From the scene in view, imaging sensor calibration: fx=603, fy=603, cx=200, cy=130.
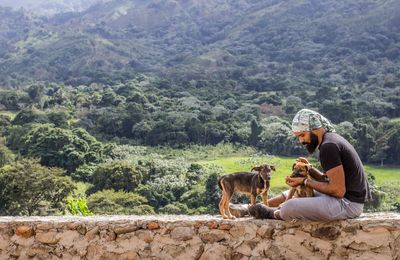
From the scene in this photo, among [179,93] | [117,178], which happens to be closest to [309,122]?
[117,178]

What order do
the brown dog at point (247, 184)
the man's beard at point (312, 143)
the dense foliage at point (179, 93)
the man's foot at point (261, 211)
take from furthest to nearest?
the dense foliage at point (179, 93)
the brown dog at point (247, 184)
the man's foot at point (261, 211)
the man's beard at point (312, 143)

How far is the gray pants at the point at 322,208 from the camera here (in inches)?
185

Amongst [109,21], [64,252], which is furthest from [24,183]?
[109,21]

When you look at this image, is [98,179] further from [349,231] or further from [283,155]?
[349,231]

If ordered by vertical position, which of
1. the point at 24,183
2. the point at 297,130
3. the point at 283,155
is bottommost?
the point at 283,155

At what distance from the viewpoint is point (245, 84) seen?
95.0m

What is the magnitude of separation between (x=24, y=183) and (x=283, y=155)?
27054mm

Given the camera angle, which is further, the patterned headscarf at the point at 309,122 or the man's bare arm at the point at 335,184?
the patterned headscarf at the point at 309,122

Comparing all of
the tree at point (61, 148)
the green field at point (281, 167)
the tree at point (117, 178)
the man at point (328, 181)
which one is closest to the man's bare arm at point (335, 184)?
the man at point (328, 181)

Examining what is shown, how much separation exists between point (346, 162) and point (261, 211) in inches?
32.8

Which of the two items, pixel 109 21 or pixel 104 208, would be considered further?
pixel 109 21

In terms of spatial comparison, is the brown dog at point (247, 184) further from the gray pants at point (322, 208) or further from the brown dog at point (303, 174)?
the gray pants at point (322, 208)

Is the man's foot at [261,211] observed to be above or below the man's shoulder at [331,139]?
below

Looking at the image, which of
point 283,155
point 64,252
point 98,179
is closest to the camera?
point 64,252
